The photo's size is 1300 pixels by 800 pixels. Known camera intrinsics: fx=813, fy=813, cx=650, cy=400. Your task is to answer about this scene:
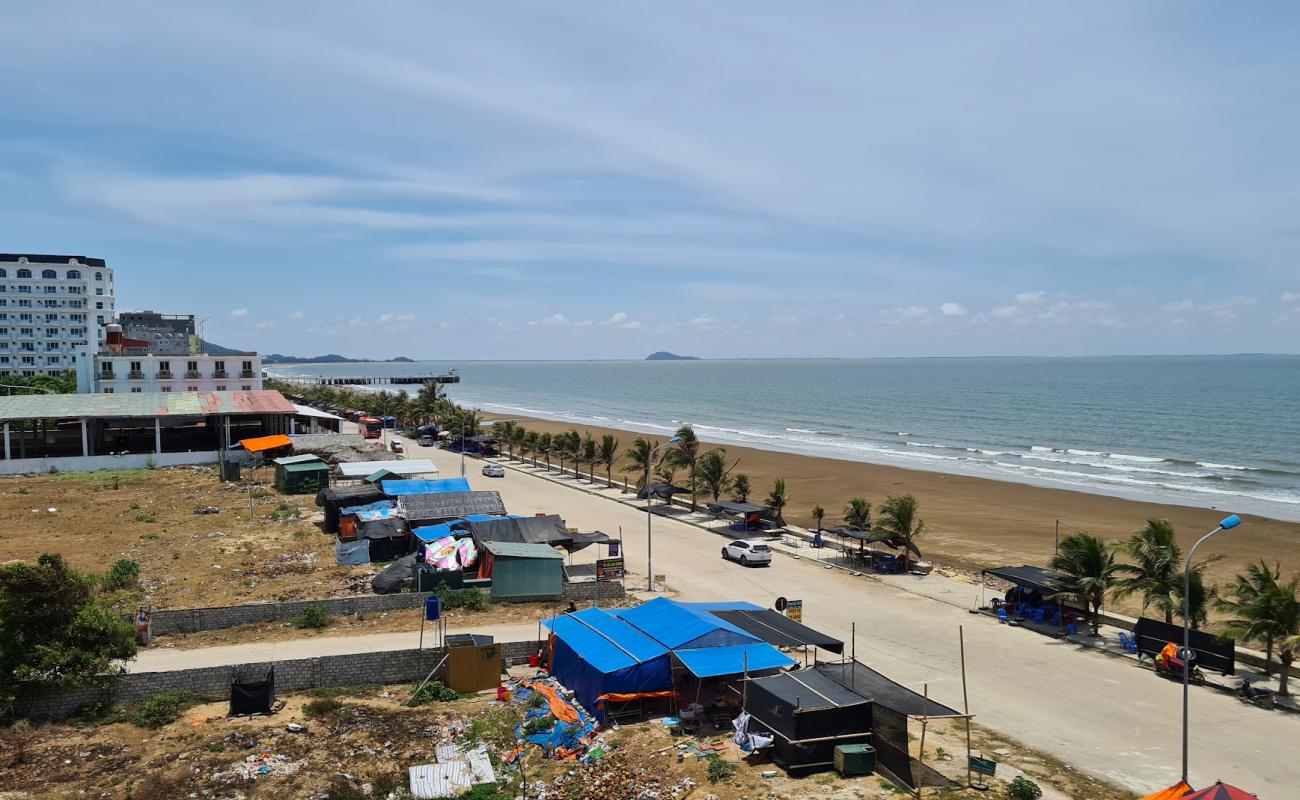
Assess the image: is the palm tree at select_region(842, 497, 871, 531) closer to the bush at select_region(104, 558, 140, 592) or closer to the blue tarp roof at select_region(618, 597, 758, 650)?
the blue tarp roof at select_region(618, 597, 758, 650)

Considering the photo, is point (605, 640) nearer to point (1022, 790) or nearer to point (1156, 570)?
point (1022, 790)

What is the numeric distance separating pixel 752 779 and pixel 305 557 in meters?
23.4

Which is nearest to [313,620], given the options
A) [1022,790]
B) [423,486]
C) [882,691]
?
[882,691]

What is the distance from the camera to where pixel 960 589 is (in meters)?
30.6

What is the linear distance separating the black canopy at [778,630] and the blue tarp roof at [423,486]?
2105 centimetres

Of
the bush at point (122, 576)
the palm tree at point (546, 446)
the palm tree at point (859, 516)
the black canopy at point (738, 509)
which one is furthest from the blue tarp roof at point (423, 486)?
the palm tree at point (546, 446)

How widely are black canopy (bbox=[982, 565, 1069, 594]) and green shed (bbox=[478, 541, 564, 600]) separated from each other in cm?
1474

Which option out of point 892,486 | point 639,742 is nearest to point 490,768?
point 639,742

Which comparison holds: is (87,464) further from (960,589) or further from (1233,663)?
(1233,663)

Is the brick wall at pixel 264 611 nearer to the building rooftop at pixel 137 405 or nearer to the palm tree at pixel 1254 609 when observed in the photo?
the palm tree at pixel 1254 609

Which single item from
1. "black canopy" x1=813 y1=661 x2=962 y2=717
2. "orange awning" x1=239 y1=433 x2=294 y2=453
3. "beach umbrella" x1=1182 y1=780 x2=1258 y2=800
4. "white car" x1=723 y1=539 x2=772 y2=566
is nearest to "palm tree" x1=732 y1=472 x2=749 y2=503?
"white car" x1=723 y1=539 x2=772 y2=566

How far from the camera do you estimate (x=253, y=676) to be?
19000 mm

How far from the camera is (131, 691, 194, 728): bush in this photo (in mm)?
17422

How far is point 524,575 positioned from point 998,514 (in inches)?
1297
